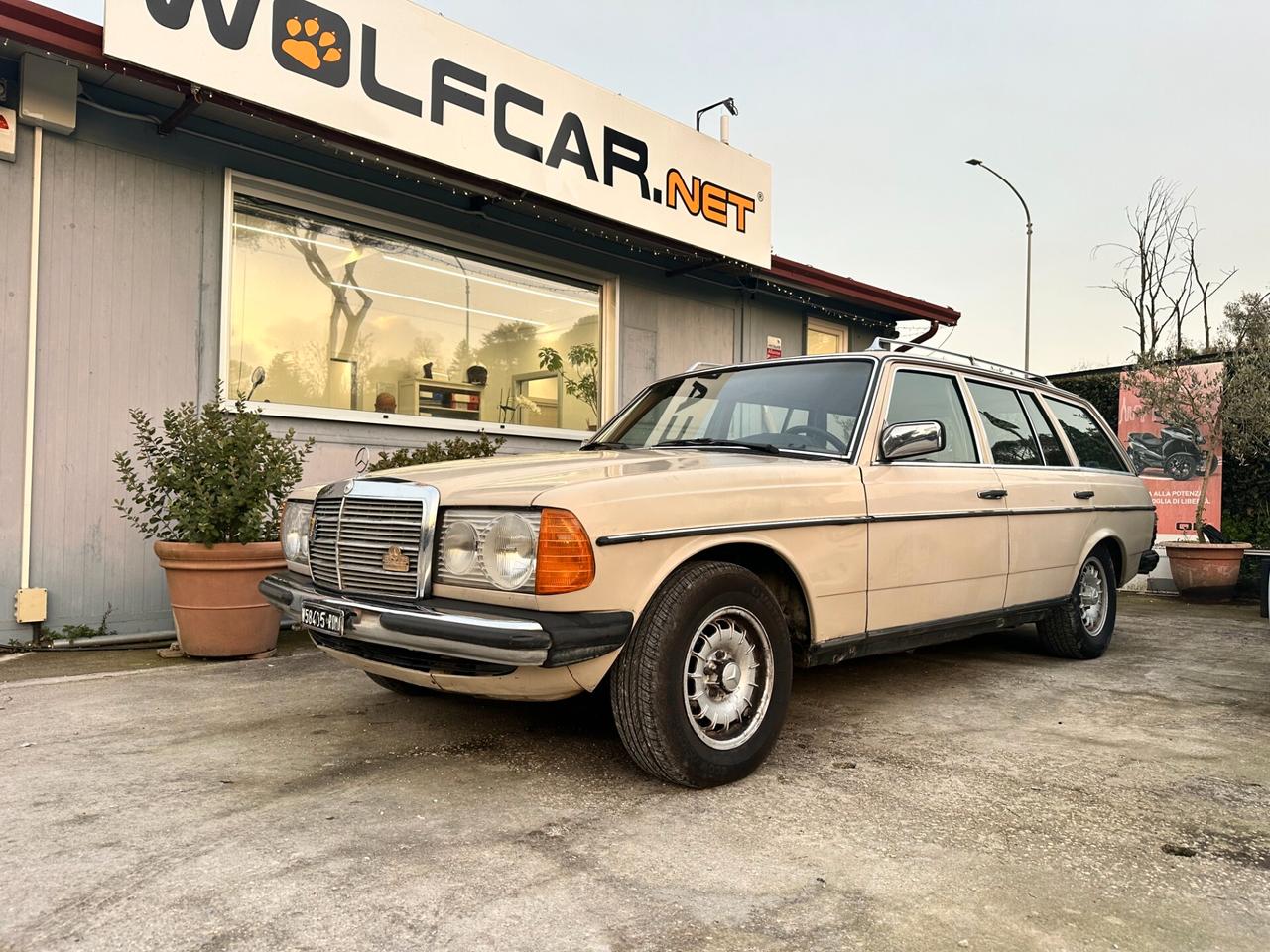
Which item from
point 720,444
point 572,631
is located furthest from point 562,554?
point 720,444

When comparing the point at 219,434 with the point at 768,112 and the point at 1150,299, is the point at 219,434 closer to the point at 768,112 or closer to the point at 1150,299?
the point at 768,112

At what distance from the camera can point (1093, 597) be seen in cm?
544

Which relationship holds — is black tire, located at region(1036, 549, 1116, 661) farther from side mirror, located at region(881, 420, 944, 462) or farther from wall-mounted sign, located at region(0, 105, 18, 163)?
wall-mounted sign, located at region(0, 105, 18, 163)

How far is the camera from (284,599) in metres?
3.40

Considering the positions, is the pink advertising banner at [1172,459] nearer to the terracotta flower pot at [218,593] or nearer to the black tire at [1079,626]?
the black tire at [1079,626]

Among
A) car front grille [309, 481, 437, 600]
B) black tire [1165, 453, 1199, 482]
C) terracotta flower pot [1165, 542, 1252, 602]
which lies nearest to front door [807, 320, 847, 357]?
black tire [1165, 453, 1199, 482]

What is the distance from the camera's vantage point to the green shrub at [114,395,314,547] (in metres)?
5.02

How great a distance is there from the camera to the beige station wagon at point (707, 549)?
2.70 meters

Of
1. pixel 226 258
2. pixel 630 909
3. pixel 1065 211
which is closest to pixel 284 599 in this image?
pixel 630 909

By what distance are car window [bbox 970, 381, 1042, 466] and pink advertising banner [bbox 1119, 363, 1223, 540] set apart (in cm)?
557

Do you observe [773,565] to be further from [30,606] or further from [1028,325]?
[1028,325]

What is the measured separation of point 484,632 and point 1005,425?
11.5 ft

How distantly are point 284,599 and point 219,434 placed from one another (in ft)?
7.37

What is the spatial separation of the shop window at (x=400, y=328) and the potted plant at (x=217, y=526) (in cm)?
123
